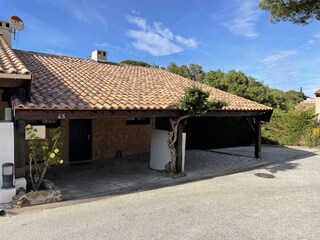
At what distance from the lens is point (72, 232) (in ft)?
17.5

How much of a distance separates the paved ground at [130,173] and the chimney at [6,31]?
5.78m

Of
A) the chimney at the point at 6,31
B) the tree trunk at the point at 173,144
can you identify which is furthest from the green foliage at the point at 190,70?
the tree trunk at the point at 173,144

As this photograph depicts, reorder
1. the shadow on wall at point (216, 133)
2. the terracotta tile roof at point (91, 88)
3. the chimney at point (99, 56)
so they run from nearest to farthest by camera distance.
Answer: the terracotta tile roof at point (91, 88), the chimney at point (99, 56), the shadow on wall at point (216, 133)

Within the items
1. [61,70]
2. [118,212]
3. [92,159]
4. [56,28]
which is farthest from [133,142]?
[118,212]

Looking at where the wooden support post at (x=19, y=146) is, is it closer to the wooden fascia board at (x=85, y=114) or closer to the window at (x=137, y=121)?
the wooden fascia board at (x=85, y=114)

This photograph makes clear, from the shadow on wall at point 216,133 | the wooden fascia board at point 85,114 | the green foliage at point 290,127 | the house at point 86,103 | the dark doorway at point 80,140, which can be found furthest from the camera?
the green foliage at point 290,127

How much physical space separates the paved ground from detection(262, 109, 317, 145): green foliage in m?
5.29

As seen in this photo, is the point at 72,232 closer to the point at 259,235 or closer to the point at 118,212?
the point at 118,212

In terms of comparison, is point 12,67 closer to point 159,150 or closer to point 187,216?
point 187,216

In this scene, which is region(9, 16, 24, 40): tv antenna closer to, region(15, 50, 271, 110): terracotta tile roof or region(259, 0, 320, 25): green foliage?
region(15, 50, 271, 110): terracotta tile roof

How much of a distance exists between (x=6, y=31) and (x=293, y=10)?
12067mm

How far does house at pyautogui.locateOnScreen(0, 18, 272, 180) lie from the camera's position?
23.0 feet

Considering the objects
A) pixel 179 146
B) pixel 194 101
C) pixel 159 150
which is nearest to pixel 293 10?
pixel 194 101

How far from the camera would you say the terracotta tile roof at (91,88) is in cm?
780
